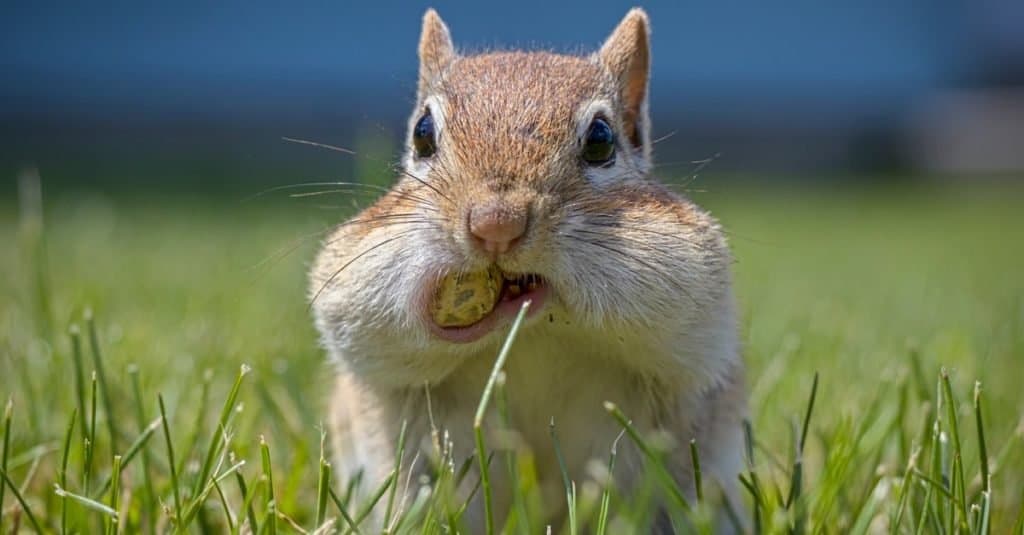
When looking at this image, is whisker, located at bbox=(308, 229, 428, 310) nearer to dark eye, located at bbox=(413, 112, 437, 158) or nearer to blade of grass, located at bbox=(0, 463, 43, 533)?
dark eye, located at bbox=(413, 112, 437, 158)

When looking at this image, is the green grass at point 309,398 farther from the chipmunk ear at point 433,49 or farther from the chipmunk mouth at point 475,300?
the chipmunk ear at point 433,49

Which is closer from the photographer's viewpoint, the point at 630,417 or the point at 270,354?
the point at 630,417

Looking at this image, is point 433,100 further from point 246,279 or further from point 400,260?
point 246,279

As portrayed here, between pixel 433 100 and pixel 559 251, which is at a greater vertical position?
pixel 433 100

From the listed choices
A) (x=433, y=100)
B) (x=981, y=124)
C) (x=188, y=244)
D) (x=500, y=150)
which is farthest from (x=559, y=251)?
(x=981, y=124)

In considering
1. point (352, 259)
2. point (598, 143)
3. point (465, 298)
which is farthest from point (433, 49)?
point (465, 298)

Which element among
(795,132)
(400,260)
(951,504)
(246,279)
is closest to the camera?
(951,504)

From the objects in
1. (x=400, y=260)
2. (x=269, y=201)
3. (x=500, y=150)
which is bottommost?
(x=269, y=201)
